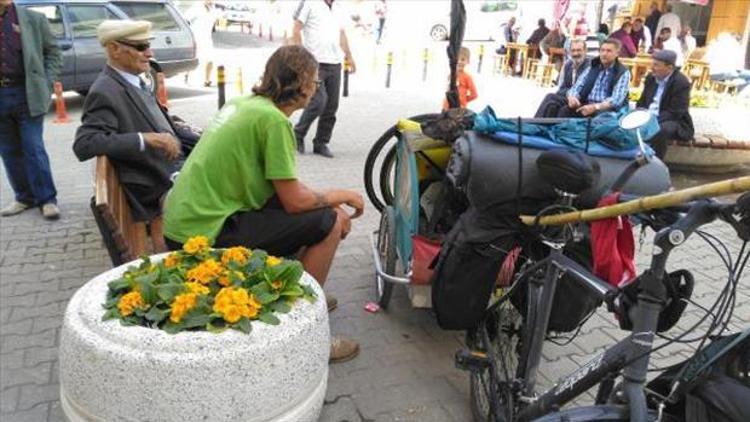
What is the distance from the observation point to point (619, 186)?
236cm

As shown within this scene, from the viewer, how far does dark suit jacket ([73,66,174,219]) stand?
3195mm

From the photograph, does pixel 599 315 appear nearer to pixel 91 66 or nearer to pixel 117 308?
pixel 117 308

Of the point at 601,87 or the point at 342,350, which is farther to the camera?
the point at 601,87

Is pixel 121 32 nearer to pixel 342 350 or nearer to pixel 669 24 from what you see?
pixel 342 350

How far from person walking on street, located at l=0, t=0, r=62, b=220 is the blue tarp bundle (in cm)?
374

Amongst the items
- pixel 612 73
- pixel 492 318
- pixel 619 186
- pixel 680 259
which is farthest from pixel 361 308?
pixel 612 73

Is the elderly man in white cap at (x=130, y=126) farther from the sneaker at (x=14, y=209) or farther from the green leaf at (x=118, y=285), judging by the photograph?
the sneaker at (x=14, y=209)

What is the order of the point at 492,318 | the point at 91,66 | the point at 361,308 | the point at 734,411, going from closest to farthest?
the point at 734,411 < the point at 492,318 < the point at 361,308 < the point at 91,66

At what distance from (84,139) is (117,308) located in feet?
4.74

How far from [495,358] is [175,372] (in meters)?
1.35

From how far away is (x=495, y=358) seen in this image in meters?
2.66

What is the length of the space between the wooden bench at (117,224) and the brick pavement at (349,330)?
65cm

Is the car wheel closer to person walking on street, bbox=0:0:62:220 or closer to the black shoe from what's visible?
the black shoe

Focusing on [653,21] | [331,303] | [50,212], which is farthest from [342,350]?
[653,21]
